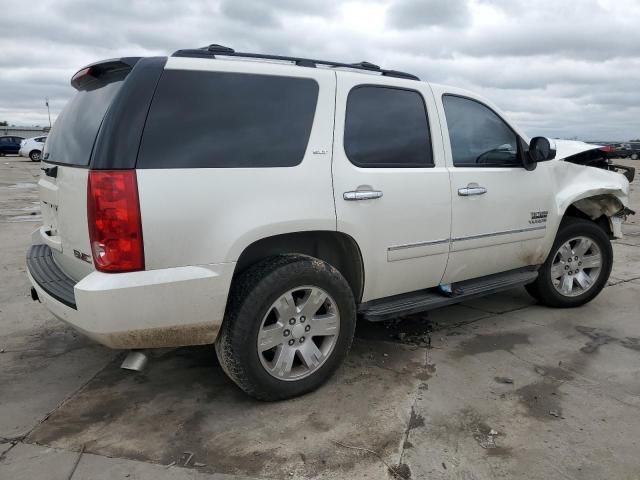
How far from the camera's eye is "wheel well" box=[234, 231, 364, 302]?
2.97 metres

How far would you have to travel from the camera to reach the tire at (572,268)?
4.62m

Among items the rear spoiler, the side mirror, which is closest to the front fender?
the side mirror

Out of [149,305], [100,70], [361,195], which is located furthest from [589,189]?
[100,70]

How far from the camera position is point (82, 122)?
292 cm

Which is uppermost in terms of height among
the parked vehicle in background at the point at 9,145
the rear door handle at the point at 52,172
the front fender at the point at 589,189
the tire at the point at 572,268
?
the rear door handle at the point at 52,172

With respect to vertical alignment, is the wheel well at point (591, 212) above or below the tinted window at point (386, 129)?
below

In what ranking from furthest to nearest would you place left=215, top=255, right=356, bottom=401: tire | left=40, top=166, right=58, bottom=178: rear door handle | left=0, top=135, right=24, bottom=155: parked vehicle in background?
left=0, top=135, right=24, bottom=155: parked vehicle in background < left=40, top=166, right=58, bottom=178: rear door handle < left=215, top=255, right=356, bottom=401: tire

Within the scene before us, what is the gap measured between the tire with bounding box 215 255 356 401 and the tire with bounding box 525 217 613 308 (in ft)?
7.72

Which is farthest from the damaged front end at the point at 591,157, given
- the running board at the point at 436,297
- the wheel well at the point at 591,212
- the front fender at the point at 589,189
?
the running board at the point at 436,297

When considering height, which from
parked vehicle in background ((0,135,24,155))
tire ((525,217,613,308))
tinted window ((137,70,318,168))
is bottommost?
parked vehicle in background ((0,135,24,155))

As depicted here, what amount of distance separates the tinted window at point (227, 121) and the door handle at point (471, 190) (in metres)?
1.28

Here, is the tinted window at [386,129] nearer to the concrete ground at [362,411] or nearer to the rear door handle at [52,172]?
the concrete ground at [362,411]

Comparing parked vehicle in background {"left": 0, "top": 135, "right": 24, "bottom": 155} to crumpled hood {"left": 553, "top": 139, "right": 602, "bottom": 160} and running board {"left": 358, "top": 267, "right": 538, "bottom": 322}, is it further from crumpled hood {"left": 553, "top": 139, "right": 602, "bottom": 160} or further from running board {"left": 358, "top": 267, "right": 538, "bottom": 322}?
running board {"left": 358, "top": 267, "right": 538, "bottom": 322}

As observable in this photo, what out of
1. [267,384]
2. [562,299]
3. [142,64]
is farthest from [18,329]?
[562,299]
